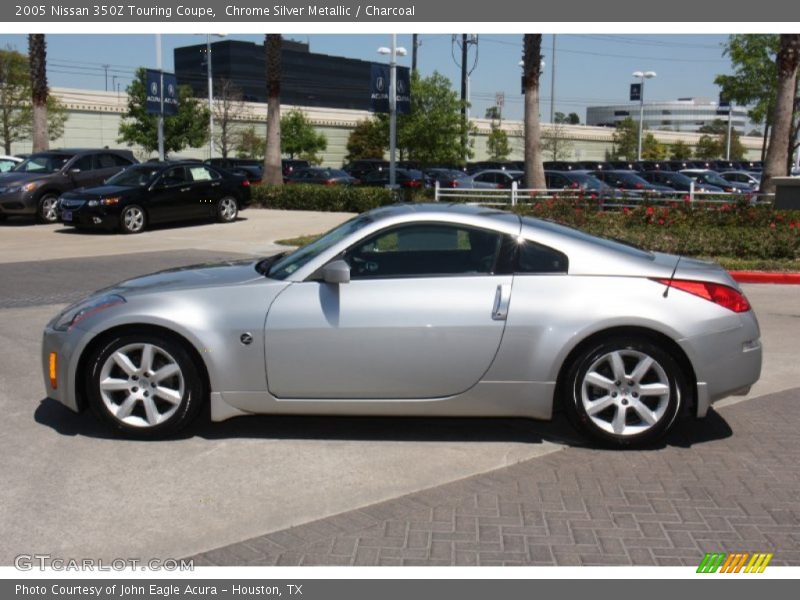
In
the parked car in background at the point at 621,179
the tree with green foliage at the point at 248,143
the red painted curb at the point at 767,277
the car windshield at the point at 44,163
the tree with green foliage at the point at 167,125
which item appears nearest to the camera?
the red painted curb at the point at 767,277

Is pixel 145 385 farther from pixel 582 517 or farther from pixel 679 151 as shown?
pixel 679 151

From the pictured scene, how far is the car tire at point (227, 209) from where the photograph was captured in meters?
21.9

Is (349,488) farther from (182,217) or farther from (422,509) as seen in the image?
(182,217)

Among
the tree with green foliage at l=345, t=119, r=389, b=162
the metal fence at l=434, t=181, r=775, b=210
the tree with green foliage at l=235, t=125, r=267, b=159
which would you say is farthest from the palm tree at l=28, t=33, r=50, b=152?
the tree with green foliage at l=345, t=119, r=389, b=162

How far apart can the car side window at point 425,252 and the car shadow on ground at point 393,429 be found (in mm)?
1077

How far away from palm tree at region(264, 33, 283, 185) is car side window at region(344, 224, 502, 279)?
2356cm

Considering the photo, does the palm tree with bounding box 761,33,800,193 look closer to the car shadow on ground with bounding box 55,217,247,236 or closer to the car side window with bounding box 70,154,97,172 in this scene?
the car shadow on ground with bounding box 55,217,247,236

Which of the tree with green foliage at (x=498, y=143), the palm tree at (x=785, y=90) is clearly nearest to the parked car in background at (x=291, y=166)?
the palm tree at (x=785, y=90)

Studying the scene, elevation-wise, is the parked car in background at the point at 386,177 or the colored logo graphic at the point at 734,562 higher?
the parked car in background at the point at 386,177

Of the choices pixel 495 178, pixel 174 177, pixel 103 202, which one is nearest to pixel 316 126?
pixel 495 178

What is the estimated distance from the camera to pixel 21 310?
10242 millimetres

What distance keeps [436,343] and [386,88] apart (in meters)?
23.7

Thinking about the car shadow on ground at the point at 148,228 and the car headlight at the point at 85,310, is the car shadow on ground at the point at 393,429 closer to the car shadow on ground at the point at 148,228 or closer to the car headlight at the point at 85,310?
the car headlight at the point at 85,310

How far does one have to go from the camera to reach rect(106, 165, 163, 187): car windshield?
2023cm
